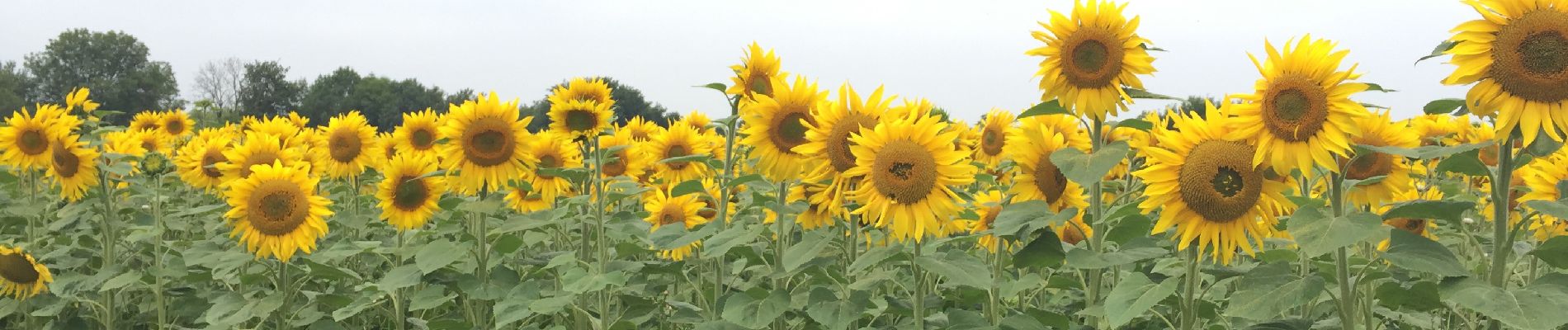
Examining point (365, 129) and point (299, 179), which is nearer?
point (299, 179)

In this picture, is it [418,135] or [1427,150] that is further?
[418,135]

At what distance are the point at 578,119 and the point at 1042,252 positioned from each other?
2471 millimetres

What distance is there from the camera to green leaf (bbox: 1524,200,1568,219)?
2.45 meters

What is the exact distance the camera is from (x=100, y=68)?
6800cm

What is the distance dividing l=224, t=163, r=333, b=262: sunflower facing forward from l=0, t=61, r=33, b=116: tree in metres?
65.3

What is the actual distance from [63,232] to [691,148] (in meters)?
→ 4.66

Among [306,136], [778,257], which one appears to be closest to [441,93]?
[306,136]

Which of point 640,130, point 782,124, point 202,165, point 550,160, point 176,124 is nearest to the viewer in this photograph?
point 782,124

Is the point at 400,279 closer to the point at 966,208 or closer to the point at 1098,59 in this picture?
the point at 966,208

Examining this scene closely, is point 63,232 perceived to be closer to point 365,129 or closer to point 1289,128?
point 365,129

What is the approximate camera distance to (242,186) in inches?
186

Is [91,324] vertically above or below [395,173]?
below

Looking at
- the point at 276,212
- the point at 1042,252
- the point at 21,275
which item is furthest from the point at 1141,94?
the point at 21,275

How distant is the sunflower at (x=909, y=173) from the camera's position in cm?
308
